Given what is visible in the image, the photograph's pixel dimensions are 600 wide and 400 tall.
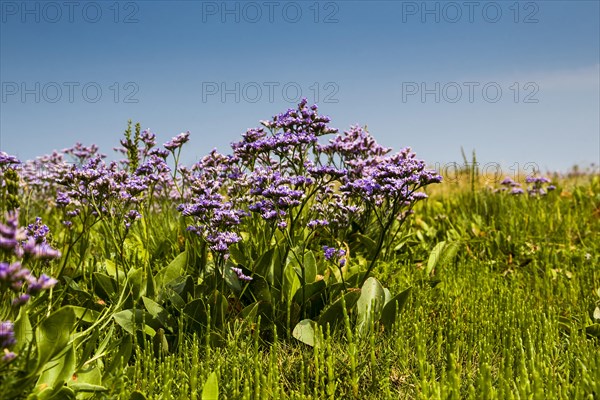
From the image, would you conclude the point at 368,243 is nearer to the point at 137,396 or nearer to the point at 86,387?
the point at 137,396

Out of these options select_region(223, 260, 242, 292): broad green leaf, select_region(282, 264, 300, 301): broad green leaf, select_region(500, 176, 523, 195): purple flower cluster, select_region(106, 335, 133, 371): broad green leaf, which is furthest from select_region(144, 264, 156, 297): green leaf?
select_region(500, 176, 523, 195): purple flower cluster

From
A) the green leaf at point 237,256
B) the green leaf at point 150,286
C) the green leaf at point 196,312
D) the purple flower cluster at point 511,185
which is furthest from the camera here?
the purple flower cluster at point 511,185

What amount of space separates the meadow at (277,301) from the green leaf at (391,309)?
0.01m

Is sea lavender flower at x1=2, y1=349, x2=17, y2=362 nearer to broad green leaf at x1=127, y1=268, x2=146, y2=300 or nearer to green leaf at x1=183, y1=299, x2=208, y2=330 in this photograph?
green leaf at x1=183, y1=299, x2=208, y2=330

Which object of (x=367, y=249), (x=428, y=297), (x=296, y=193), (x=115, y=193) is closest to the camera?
(x=296, y=193)

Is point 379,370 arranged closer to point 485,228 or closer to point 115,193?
point 115,193

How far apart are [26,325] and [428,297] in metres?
3.03

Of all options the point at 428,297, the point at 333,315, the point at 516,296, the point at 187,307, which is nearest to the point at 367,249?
the point at 428,297

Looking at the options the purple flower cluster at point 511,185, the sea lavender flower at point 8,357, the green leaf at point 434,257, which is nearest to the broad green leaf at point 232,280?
the green leaf at point 434,257

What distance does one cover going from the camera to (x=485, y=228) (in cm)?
717

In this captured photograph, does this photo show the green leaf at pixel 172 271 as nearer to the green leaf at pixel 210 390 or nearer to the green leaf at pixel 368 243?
the green leaf at pixel 210 390

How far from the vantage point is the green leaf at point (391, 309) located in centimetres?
381

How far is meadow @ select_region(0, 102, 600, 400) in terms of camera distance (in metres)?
2.67

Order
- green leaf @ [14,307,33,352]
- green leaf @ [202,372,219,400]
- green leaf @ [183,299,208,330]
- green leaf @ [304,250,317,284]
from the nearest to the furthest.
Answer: green leaf @ [14,307,33,352] → green leaf @ [202,372,219,400] → green leaf @ [183,299,208,330] → green leaf @ [304,250,317,284]
